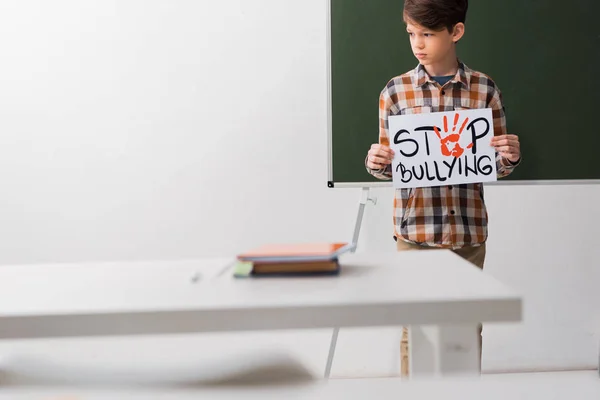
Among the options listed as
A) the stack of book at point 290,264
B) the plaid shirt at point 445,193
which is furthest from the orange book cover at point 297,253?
the plaid shirt at point 445,193

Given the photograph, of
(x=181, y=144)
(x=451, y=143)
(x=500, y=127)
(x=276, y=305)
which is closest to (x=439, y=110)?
(x=451, y=143)

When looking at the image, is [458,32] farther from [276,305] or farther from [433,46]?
[276,305]

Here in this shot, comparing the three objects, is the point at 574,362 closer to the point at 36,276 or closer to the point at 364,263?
the point at 364,263

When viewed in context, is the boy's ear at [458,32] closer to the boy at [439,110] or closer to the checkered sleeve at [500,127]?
the boy at [439,110]

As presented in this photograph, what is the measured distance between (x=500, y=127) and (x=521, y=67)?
0.33 m

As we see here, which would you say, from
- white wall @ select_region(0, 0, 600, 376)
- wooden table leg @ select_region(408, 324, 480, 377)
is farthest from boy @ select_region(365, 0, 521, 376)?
wooden table leg @ select_region(408, 324, 480, 377)

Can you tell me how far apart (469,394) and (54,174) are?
2.25 m

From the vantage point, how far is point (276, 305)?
32.3 inches

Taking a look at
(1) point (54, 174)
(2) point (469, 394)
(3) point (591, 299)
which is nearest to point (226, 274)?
(2) point (469, 394)

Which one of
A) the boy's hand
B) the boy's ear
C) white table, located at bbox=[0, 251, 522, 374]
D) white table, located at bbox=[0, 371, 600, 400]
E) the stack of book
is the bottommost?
white table, located at bbox=[0, 371, 600, 400]

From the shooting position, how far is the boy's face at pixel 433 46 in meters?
2.09

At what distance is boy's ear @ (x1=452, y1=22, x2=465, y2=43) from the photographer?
2.13 meters

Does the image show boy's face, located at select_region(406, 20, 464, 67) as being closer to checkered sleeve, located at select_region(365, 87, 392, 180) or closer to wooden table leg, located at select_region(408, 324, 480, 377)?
checkered sleeve, located at select_region(365, 87, 392, 180)

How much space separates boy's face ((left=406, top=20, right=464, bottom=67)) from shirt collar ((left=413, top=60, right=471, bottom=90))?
4 centimetres
